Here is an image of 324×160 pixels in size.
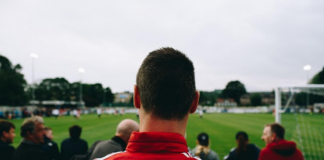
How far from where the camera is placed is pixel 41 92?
80.9m

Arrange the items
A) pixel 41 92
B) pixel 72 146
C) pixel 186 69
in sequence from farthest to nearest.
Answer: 1. pixel 41 92
2. pixel 72 146
3. pixel 186 69

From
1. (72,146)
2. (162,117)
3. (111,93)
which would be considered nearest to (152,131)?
(162,117)

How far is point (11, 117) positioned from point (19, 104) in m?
17.1

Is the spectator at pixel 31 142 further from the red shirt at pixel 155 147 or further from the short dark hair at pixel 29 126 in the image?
the red shirt at pixel 155 147

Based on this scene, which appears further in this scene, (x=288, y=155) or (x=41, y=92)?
(x=41, y=92)

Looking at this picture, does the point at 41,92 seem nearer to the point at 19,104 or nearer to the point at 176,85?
the point at 19,104

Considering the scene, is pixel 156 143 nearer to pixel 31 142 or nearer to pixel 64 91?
pixel 31 142

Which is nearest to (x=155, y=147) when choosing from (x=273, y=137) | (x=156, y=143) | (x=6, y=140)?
Answer: (x=156, y=143)

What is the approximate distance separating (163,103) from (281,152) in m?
3.87

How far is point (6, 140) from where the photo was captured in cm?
488

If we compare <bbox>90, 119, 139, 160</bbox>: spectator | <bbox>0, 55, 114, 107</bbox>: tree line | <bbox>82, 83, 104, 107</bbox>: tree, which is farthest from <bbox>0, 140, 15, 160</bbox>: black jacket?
<bbox>82, 83, 104, 107</bbox>: tree

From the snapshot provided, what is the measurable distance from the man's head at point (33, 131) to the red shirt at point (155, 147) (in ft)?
13.8

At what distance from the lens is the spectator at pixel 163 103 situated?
3.91 feet

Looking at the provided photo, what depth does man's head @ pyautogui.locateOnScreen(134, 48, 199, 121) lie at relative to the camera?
1308 mm
